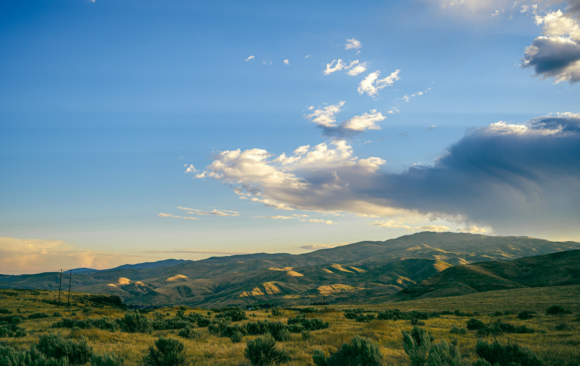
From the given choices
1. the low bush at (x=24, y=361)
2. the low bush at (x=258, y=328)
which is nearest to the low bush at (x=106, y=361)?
the low bush at (x=24, y=361)

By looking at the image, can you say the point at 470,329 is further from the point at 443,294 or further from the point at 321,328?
the point at 443,294

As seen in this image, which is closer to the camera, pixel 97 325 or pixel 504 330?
pixel 504 330

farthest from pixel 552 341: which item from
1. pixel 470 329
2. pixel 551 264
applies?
pixel 551 264

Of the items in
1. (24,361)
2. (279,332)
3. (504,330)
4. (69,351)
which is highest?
(24,361)

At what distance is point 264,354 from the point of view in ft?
31.1

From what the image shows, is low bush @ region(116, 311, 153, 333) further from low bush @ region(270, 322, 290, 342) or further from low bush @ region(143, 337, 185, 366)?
low bush @ region(143, 337, 185, 366)

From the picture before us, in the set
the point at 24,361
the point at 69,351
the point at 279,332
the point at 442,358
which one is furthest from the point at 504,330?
the point at 24,361

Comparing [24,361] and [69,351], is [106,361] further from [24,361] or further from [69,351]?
[69,351]

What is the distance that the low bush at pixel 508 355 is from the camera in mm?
7779

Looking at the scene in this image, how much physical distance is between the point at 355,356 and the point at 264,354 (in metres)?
2.81

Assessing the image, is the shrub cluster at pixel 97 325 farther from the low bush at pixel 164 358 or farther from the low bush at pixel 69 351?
the low bush at pixel 164 358

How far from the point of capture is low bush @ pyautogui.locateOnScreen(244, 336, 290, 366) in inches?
364

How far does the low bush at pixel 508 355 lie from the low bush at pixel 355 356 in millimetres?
2685

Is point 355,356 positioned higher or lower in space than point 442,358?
lower
